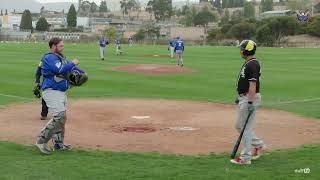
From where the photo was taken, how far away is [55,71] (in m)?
9.91

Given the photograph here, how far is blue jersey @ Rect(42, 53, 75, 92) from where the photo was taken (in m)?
9.87

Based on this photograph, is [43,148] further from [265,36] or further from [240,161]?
[265,36]

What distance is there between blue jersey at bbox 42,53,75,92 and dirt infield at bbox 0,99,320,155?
150 centimetres

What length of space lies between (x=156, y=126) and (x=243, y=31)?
9584 cm

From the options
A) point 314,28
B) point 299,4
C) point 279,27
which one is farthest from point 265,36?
point 299,4

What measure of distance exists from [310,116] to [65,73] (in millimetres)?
8299

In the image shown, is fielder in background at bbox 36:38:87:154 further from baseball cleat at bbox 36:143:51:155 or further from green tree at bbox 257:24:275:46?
green tree at bbox 257:24:275:46

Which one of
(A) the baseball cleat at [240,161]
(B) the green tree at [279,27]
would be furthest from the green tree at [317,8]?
(A) the baseball cleat at [240,161]

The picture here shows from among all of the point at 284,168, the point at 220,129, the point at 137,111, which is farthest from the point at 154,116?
the point at 284,168

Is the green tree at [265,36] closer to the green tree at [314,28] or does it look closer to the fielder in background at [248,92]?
the green tree at [314,28]

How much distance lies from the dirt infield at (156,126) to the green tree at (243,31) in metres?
89.8

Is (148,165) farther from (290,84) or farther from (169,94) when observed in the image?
(290,84)

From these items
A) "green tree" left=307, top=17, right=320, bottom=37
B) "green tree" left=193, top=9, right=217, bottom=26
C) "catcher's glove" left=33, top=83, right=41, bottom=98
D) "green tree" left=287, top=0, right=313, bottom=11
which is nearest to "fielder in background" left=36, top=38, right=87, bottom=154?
"catcher's glove" left=33, top=83, right=41, bottom=98

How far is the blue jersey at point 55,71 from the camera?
9.87 m
